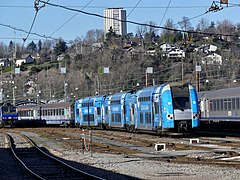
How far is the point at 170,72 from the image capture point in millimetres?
87812

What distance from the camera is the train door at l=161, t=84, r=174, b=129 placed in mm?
30297

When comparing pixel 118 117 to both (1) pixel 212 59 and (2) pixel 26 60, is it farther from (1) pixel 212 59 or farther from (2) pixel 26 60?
(2) pixel 26 60

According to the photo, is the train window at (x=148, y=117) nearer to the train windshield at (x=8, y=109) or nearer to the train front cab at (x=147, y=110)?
the train front cab at (x=147, y=110)

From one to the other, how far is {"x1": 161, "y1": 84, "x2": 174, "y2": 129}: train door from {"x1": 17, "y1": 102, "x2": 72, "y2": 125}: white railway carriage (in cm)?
3215

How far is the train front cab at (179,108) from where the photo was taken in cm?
3039

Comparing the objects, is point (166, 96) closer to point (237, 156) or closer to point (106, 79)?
point (237, 156)

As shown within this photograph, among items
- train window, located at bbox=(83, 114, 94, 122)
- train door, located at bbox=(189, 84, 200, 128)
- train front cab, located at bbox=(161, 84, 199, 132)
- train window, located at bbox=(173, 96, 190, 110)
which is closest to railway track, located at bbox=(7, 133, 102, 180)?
train front cab, located at bbox=(161, 84, 199, 132)

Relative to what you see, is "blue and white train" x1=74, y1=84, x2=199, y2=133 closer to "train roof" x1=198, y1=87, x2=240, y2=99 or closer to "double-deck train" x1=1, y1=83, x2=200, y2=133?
"double-deck train" x1=1, y1=83, x2=200, y2=133

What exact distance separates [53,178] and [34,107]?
2350 inches

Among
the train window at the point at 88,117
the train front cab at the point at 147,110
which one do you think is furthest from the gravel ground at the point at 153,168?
the train window at the point at 88,117

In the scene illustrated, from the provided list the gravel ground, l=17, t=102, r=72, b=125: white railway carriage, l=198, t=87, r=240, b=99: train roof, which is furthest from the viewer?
l=17, t=102, r=72, b=125: white railway carriage

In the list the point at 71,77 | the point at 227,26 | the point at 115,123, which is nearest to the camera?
the point at 115,123

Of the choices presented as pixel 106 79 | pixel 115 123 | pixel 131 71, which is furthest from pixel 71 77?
pixel 115 123

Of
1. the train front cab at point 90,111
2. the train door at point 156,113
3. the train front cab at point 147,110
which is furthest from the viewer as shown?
the train front cab at point 90,111
